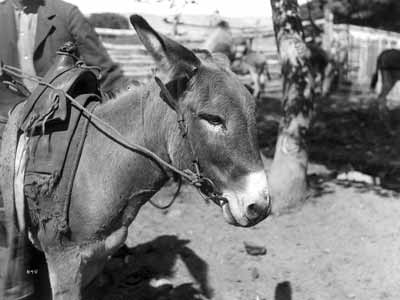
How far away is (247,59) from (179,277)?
11.5 metres

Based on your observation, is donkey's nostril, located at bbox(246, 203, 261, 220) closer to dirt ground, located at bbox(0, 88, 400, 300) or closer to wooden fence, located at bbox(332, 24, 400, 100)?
dirt ground, located at bbox(0, 88, 400, 300)

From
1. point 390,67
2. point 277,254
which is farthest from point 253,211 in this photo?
point 390,67

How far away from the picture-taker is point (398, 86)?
50.4 feet

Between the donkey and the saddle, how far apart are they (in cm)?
5

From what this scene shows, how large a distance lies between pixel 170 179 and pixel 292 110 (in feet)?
10.6

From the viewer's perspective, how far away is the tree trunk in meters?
6.07

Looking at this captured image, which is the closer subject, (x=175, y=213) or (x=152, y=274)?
(x=152, y=274)

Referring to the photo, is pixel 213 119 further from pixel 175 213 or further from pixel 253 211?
pixel 175 213

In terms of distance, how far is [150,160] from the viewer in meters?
2.64

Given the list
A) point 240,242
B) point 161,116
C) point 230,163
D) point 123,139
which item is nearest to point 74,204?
point 123,139

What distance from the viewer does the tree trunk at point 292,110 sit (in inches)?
239

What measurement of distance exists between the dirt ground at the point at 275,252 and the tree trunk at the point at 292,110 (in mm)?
266

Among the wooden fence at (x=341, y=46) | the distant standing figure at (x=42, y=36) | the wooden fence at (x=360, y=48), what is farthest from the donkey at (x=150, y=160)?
the wooden fence at (x=360, y=48)

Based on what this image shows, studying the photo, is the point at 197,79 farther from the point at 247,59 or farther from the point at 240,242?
the point at 247,59
